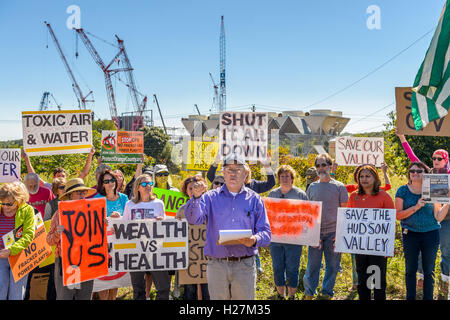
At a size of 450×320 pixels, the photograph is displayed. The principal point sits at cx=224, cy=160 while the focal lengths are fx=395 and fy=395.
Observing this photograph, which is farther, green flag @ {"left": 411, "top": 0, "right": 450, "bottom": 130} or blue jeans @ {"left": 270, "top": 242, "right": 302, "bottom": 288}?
blue jeans @ {"left": 270, "top": 242, "right": 302, "bottom": 288}

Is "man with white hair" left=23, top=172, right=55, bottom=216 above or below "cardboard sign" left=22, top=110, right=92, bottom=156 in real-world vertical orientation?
below

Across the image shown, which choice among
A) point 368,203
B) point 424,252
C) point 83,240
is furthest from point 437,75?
point 83,240

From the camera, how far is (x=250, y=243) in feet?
12.0

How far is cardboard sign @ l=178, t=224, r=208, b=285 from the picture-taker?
511 centimetres

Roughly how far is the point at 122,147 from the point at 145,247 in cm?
475

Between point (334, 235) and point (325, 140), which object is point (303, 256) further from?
point (325, 140)

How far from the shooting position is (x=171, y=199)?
6008 mm

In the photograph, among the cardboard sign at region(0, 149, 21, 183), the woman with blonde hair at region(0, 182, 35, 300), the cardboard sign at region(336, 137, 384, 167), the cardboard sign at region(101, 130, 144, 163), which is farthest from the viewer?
the cardboard sign at region(101, 130, 144, 163)

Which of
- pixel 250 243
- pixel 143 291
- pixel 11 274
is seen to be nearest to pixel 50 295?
pixel 11 274

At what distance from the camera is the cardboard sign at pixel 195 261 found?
5.11 meters

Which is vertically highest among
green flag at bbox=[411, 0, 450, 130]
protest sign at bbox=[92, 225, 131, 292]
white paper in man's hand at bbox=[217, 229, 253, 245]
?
green flag at bbox=[411, 0, 450, 130]

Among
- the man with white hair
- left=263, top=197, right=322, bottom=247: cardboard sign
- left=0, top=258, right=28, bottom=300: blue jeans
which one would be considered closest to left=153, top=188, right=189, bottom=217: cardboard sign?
left=263, top=197, right=322, bottom=247: cardboard sign

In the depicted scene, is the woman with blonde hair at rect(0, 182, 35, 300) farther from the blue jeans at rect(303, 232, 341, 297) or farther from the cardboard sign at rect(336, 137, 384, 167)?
the cardboard sign at rect(336, 137, 384, 167)

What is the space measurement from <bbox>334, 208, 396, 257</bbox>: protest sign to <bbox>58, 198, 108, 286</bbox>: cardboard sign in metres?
3.01
